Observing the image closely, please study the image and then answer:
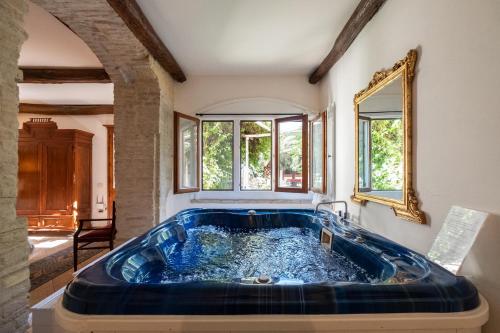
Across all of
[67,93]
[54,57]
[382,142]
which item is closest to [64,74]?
[54,57]

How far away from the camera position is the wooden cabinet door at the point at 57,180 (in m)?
4.74

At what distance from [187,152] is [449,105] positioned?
3163mm

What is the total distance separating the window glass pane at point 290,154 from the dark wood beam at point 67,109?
3.21 metres

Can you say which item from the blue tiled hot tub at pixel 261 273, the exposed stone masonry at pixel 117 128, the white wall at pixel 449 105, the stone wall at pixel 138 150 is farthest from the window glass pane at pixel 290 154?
the white wall at pixel 449 105

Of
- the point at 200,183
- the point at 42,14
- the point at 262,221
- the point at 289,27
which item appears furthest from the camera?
the point at 200,183

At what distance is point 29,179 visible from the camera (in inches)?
185

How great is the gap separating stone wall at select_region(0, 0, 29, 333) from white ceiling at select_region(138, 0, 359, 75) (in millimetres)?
1075

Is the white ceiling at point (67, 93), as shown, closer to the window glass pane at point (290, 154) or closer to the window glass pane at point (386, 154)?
the window glass pane at point (290, 154)

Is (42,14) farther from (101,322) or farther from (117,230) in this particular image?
(101,322)

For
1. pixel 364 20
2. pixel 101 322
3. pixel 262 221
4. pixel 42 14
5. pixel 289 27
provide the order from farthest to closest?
pixel 262 221 < pixel 289 27 < pixel 42 14 < pixel 364 20 < pixel 101 322

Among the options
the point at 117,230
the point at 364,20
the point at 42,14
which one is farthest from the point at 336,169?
the point at 42,14

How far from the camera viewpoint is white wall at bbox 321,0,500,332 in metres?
1.07

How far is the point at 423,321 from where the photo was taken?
977 mm

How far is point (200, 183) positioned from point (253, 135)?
1037mm
